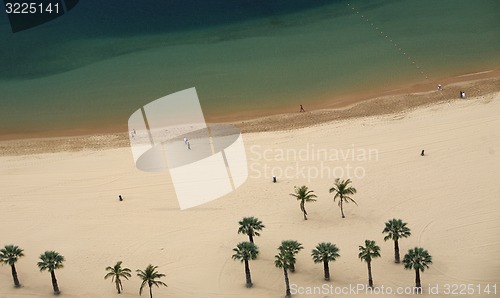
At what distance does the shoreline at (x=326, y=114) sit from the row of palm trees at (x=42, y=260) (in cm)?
2179

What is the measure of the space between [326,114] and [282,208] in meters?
17.7

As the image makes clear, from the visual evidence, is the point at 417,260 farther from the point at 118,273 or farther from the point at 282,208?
the point at 118,273

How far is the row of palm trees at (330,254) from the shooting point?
56.4m

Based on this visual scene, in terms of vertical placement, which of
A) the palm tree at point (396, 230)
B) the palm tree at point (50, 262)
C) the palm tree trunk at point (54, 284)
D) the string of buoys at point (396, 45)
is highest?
the string of buoys at point (396, 45)

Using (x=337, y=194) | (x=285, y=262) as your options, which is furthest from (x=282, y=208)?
(x=285, y=262)

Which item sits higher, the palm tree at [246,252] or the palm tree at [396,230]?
the palm tree at [396,230]

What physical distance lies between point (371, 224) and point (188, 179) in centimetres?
1586

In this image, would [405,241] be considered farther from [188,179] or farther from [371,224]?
[188,179]

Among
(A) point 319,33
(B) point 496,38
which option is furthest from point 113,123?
(B) point 496,38

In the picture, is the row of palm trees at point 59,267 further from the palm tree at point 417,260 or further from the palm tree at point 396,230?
the palm tree at point 417,260

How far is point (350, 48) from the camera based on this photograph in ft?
307
